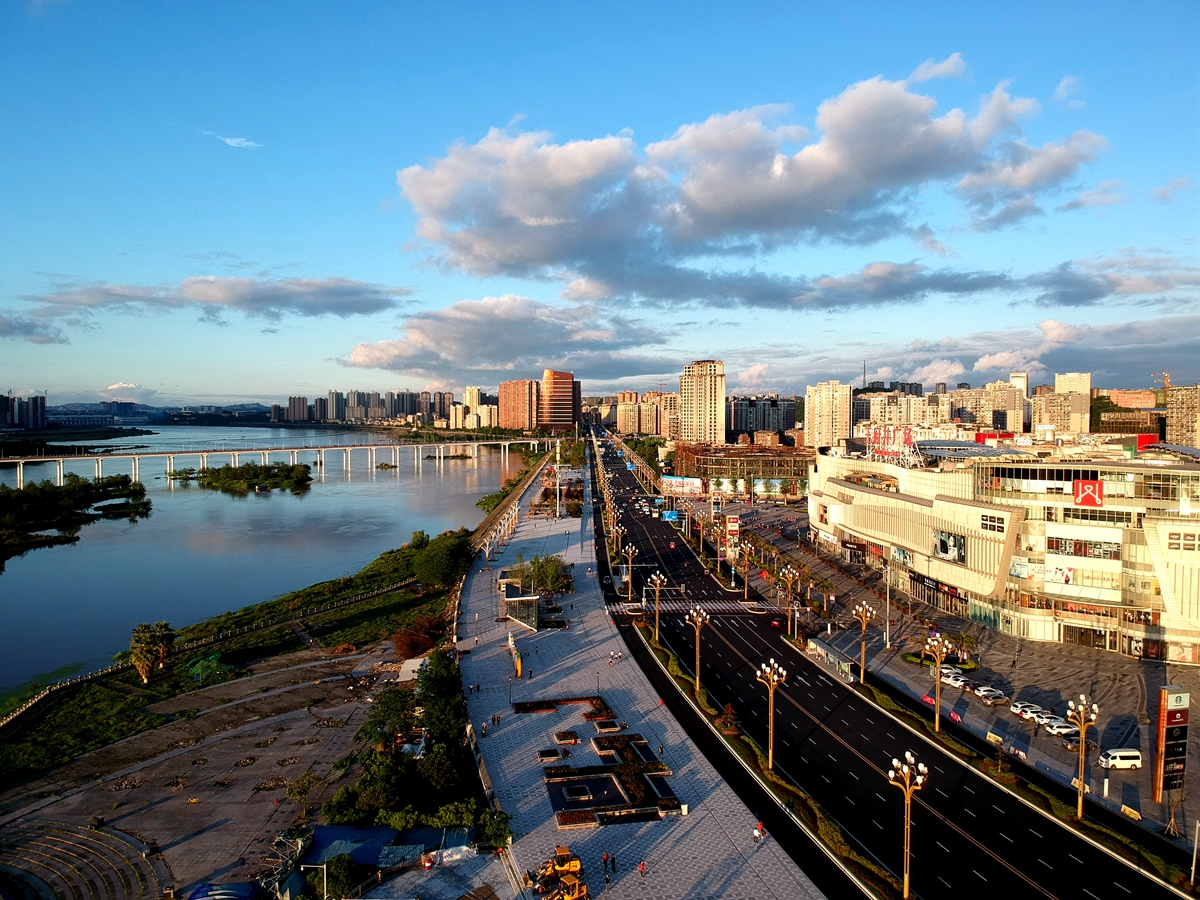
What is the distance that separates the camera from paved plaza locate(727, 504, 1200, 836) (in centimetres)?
1789

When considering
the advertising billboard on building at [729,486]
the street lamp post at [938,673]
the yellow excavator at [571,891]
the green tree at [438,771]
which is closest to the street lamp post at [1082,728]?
the street lamp post at [938,673]

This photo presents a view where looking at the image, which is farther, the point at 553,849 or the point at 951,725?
the point at 951,725

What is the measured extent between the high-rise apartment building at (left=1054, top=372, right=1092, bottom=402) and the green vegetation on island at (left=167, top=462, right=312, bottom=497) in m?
118

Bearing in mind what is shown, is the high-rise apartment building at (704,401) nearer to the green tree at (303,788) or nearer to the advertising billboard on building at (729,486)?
the advertising billboard on building at (729,486)

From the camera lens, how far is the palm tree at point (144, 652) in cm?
2591

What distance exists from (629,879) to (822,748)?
313 inches

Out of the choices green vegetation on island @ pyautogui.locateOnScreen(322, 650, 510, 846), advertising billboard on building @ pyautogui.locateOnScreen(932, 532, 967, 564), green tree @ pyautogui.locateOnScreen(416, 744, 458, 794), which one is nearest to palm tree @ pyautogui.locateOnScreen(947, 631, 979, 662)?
advertising billboard on building @ pyautogui.locateOnScreen(932, 532, 967, 564)

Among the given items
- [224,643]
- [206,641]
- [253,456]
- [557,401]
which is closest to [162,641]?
[224,643]

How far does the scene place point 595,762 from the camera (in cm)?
1906

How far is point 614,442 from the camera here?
17188 cm

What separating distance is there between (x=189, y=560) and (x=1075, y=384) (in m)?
128

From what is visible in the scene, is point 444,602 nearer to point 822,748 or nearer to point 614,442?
point 822,748

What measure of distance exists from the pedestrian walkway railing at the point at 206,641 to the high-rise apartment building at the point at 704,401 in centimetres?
9133

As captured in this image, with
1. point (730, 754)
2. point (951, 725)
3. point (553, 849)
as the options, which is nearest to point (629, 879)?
point (553, 849)
